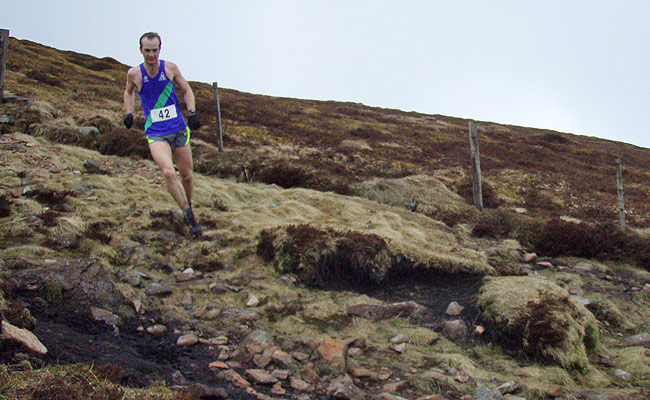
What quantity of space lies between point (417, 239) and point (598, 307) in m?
3.07

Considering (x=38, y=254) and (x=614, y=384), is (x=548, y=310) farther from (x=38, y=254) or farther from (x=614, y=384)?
(x=38, y=254)

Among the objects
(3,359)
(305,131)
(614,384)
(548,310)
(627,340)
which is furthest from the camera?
(305,131)

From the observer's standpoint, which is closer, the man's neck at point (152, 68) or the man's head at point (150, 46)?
the man's head at point (150, 46)

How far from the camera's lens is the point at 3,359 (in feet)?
9.09

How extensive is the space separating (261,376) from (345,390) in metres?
0.72

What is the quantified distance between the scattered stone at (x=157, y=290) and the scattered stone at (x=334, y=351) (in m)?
1.95

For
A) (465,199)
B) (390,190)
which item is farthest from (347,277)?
(465,199)

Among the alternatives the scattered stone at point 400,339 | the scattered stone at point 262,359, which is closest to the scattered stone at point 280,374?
the scattered stone at point 262,359

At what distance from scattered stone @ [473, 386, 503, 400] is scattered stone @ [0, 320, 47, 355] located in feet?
11.0

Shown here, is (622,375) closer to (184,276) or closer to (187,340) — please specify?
(187,340)

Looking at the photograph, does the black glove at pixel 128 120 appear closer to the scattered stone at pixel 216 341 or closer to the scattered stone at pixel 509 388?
the scattered stone at pixel 216 341

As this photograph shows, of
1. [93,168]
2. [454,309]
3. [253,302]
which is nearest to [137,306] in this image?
[253,302]

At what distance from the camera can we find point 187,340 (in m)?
4.26

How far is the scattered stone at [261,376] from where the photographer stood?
3744mm
